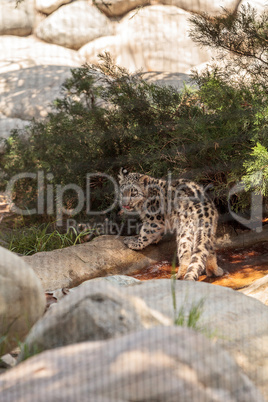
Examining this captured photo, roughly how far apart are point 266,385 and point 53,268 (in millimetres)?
2965

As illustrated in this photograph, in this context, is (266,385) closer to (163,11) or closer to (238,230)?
(238,230)

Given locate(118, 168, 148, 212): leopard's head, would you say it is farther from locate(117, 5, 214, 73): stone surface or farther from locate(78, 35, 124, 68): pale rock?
locate(78, 35, 124, 68): pale rock

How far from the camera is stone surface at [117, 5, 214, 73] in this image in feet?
35.1

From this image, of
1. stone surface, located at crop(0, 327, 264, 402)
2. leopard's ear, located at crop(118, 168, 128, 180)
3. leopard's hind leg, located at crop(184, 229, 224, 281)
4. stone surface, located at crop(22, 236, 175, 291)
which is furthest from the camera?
leopard's ear, located at crop(118, 168, 128, 180)

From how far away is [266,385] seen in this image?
7.38 feet

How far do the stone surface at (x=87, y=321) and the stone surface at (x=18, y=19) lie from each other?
10.9 meters

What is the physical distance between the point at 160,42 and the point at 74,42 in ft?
8.12

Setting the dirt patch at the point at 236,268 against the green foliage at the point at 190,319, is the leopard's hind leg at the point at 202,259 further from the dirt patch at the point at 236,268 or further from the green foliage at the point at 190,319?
the green foliage at the point at 190,319

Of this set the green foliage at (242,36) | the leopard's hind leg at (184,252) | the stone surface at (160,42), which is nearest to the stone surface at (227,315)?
the leopard's hind leg at (184,252)

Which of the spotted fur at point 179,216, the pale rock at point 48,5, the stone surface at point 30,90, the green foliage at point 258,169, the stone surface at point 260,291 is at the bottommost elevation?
the stone surface at point 260,291

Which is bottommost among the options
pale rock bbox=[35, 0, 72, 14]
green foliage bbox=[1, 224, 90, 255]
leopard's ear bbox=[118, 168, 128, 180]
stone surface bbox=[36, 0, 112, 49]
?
green foliage bbox=[1, 224, 90, 255]

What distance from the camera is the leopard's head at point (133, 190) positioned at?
18.2 feet

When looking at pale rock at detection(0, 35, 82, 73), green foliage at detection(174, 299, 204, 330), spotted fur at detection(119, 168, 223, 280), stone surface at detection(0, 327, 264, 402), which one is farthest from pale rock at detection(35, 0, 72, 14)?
stone surface at detection(0, 327, 264, 402)

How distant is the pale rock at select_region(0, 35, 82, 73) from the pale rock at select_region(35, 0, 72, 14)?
78cm
